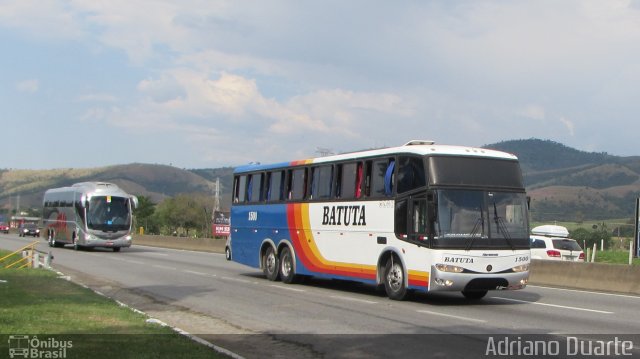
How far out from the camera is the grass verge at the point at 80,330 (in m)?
9.77

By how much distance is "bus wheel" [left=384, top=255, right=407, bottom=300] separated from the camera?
55.6 ft

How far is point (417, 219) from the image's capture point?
1633cm

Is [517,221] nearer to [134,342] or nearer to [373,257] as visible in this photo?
[373,257]

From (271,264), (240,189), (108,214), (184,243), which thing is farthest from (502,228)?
(184,243)

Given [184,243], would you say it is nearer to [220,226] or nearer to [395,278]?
[220,226]

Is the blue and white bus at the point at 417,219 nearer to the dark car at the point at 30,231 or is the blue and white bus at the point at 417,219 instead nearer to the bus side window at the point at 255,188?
the bus side window at the point at 255,188

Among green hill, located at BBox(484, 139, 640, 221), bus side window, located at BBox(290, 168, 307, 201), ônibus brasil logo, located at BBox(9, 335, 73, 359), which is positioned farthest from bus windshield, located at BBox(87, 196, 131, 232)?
green hill, located at BBox(484, 139, 640, 221)

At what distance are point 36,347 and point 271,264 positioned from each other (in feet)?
43.5

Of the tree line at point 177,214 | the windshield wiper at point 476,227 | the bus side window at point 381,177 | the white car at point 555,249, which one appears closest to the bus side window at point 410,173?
the bus side window at point 381,177

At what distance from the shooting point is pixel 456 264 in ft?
51.6

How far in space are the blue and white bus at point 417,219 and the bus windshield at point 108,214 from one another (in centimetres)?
2409

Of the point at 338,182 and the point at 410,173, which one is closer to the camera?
the point at 410,173

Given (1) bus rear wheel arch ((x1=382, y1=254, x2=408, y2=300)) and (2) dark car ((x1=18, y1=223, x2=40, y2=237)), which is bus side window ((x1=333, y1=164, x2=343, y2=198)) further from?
(2) dark car ((x1=18, y1=223, x2=40, y2=237))

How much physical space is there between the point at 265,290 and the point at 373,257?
10.8ft
